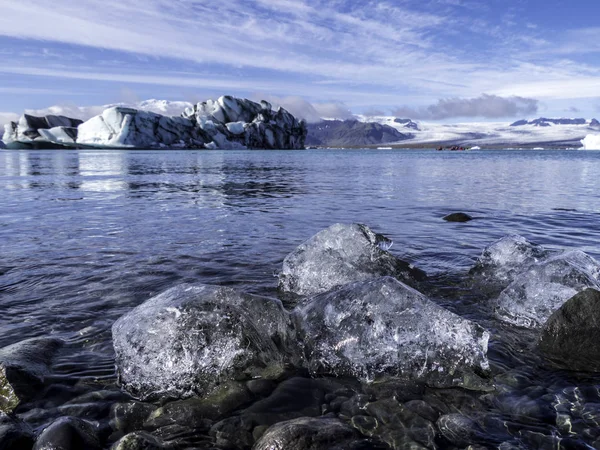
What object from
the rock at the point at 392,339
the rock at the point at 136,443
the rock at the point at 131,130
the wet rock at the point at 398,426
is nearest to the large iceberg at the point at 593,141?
the rock at the point at 131,130

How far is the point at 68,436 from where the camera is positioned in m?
2.85

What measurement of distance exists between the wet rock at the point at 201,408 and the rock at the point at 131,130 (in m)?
97.4

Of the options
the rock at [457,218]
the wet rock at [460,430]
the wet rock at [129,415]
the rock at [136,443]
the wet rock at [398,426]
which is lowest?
the wet rock at [129,415]

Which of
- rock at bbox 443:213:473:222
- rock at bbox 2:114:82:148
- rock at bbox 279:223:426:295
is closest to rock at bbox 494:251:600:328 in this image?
rock at bbox 279:223:426:295

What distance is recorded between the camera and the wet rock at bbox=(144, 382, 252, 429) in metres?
3.29

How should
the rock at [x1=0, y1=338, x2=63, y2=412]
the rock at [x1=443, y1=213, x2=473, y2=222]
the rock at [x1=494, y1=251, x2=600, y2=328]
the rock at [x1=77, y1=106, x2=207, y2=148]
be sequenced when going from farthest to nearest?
the rock at [x1=77, y1=106, x2=207, y2=148] < the rock at [x1=443, y1=213, x2=473, y2=222] < the rock at [x1=494, y1=251, x2=600, y2=328] < the rock at [x1=0, y1=338, x2=63, y2=412]

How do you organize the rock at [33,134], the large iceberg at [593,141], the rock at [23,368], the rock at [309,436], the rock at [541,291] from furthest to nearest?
the large iceberg at [593,141], the rock at [33,134], the rock at [541,291], the rock at [23,368], the rock at [309,436]

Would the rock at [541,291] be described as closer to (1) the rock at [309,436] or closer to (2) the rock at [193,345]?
(2) the rock at [193,345]

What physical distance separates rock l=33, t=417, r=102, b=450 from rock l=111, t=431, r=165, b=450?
0.19 m

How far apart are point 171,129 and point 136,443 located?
10502 centimetres

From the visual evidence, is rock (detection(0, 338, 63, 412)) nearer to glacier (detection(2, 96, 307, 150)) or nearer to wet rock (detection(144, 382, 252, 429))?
wet rock (detection(144, 382, 252, 429))

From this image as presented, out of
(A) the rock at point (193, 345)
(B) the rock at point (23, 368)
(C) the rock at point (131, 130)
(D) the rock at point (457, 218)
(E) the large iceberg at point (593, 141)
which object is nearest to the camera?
(B) the rock at point (23, 368)

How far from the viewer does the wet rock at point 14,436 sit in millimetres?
2764

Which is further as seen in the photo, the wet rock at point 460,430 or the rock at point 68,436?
the wet rock at point 460,430
